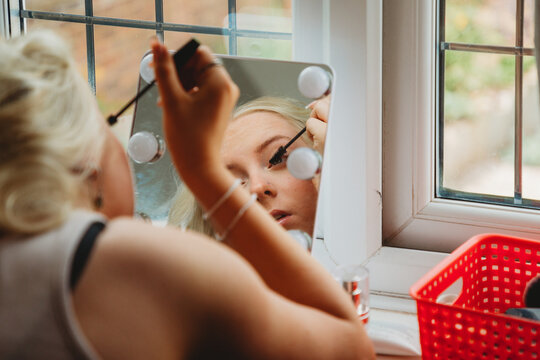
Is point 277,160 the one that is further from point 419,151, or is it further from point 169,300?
point 169,300

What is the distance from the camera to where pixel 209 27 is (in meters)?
1.42

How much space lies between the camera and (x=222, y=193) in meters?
0.83

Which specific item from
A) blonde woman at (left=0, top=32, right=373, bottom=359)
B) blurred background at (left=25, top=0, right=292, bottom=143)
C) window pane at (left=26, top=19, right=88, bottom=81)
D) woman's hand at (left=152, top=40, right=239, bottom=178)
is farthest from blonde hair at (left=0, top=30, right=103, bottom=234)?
window pane at (left=26, top=19, right=88, bottom=81)

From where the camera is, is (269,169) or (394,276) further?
(394,276)

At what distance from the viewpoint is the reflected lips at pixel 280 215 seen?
1.12 metres

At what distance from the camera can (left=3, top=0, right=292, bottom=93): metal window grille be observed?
→ 55.2 inches

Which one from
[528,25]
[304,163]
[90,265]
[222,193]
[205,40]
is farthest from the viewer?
[205,40]

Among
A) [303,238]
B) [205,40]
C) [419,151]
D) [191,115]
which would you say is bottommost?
[303,238]

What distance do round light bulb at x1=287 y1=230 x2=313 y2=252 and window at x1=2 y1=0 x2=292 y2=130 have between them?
1.53 feet

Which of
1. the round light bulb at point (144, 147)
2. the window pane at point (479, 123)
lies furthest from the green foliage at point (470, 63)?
the round light bulb at point (144, 147)

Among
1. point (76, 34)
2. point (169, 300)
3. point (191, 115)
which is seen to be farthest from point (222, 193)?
point (76, 34)

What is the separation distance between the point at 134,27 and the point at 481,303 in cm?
92

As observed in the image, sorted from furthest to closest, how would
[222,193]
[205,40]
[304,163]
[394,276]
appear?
[205,40]
[394,276]
[304,163]
[222,193]

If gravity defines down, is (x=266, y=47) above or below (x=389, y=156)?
above
